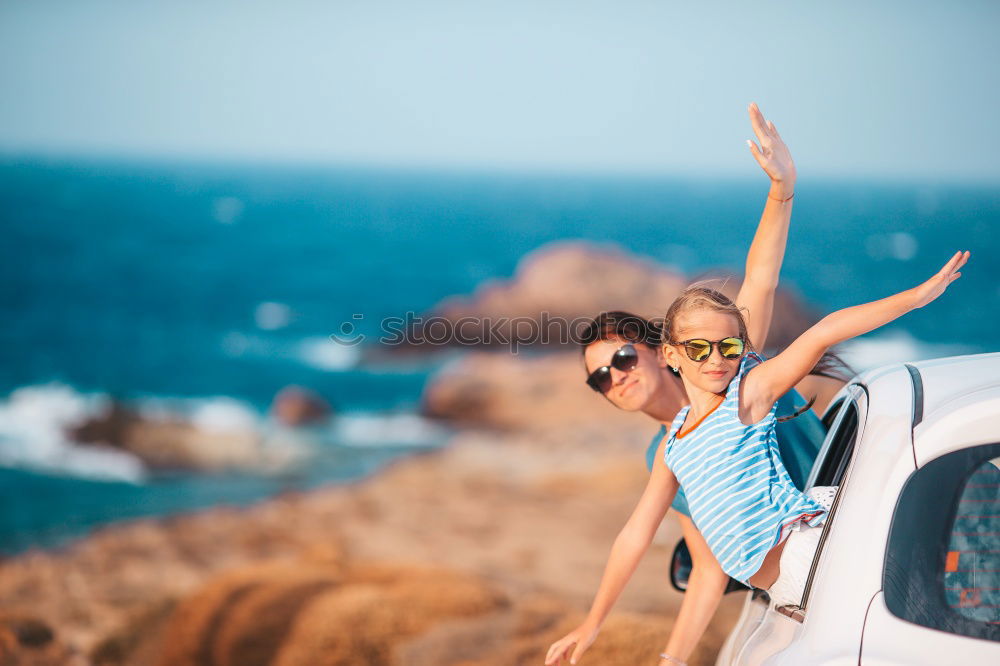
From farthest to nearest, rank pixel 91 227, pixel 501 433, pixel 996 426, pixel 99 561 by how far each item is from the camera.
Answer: pixel 91 227
pixel 501 433
pixel 99 561
pixel 996 426

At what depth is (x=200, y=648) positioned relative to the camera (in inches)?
229

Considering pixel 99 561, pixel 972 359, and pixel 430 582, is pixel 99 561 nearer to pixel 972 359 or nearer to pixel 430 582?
pixel 430 582

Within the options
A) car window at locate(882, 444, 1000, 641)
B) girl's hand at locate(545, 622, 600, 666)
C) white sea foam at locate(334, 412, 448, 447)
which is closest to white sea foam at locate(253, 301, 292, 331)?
white sea foam at locate(334, 412, 448, 447)

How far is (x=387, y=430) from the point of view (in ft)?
78.9

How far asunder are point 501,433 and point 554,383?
1.71m

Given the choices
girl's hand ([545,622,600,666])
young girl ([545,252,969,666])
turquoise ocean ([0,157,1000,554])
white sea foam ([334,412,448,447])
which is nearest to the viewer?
young girl ([545,252,969,666])

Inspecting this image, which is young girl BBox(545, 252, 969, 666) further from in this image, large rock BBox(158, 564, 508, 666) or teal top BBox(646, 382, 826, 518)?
large rock BBox(158, 564, 508, 666)

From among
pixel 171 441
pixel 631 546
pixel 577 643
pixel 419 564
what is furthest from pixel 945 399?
pixel 171 441

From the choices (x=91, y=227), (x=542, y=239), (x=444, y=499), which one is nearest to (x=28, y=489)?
(x=444, y=499)

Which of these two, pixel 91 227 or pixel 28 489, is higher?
pixel 91 227

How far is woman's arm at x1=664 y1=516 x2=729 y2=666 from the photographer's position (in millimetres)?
2648

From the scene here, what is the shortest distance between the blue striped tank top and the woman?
0.85 ft

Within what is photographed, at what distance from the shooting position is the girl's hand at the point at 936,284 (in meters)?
2.05

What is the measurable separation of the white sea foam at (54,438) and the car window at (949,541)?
64.4 ft
